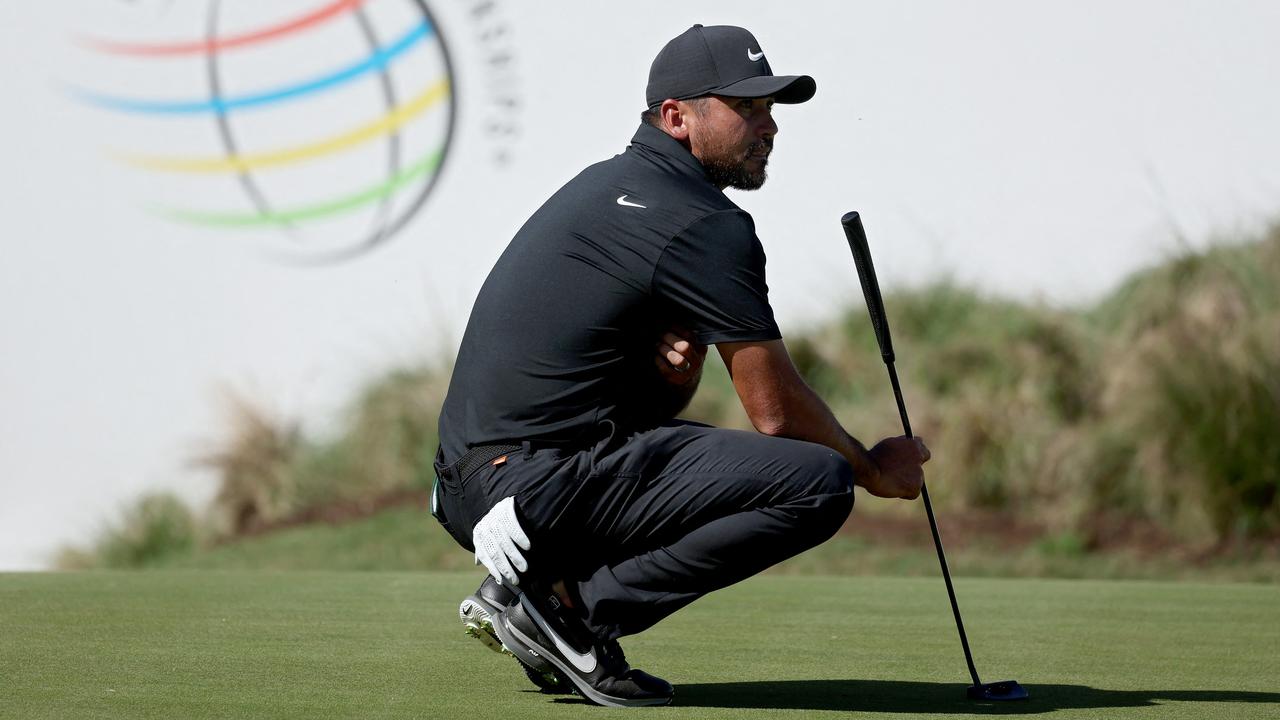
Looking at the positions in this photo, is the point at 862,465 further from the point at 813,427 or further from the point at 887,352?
the point at 887,352

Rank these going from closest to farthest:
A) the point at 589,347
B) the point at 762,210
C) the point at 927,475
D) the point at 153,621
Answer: the point at 589,347, the point at 153,621, the point at 927,475, the point at 762,210

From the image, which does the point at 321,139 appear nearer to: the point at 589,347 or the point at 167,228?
the point at 167,228

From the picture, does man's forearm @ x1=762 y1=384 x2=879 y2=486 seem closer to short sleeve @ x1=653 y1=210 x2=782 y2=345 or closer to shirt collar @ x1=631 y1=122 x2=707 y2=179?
short sleeve @ x1=653 y1=210 x2=782 y2=345

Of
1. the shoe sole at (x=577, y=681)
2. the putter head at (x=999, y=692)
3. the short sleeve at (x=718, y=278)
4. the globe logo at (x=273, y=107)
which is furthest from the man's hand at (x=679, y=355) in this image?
the globe logo at (x=273, y=107)

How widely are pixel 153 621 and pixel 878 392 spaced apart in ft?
20.8

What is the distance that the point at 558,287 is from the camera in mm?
3688

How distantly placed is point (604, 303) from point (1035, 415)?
6.53m

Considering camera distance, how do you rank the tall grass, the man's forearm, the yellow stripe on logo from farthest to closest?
the yellow stripe on logo
the tall grass
the man's forearm

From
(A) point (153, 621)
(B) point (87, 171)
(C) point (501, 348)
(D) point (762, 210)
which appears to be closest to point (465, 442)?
(C) point (501, 348)

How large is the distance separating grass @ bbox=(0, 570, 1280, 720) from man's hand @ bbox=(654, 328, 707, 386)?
77cm

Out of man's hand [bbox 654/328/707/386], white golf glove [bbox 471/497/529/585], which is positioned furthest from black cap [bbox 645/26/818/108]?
white golf glove [bbox 471/497/529/585]

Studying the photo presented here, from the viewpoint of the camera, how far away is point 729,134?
12.8 feet

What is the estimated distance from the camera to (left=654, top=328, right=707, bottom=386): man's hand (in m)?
3.71

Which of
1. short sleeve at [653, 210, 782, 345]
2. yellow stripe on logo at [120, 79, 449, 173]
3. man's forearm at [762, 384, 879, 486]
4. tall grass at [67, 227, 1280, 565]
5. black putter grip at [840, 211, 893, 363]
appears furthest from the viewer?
yellow stripe on logo at [120, 79, 449, 173]
